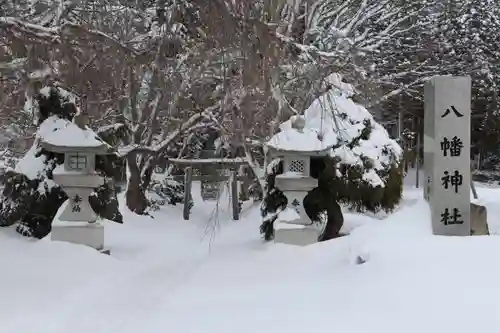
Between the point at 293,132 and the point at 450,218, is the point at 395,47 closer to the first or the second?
the point at 293,132

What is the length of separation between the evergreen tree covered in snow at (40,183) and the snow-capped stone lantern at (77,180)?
0.33 meters

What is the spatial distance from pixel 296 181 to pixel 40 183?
4018 mm

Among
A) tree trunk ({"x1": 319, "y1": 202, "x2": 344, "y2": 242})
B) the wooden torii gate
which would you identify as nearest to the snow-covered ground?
tree trunk ({"x1": 319, "y1": 202, "x2": 344, "y2": 242})

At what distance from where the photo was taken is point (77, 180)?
360 inches

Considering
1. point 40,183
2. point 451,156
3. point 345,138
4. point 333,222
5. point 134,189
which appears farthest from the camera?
point 134,189

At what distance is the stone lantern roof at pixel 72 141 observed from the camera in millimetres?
9102

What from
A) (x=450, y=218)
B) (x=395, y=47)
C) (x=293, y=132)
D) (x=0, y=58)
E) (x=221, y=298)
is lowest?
(x=221, y=298)

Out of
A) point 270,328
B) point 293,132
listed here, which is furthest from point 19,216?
point 270,328

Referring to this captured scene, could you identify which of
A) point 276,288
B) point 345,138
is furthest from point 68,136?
point 276,288

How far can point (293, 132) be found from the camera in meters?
9.31

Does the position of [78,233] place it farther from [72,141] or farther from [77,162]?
[72,141]

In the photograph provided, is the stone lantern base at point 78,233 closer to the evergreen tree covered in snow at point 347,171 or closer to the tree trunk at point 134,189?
the evergreen tree covered in snow at point 347,171

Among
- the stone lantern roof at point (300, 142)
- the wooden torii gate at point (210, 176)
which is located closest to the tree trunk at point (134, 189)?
the wooden torii gate at point (210, 176)

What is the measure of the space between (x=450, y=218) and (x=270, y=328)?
384cm
